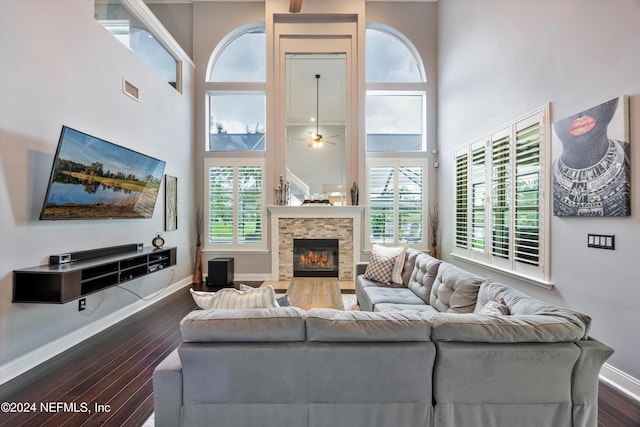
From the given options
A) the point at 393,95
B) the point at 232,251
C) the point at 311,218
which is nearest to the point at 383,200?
the point at 311,218

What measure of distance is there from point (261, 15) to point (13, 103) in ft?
16.6

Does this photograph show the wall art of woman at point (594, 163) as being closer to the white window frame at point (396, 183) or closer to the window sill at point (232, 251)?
the white window frame at point (396, 183)

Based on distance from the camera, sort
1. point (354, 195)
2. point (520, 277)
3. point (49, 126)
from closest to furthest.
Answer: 1. point (49, 126)
2. point (520, 277)
3. point (354, 195)

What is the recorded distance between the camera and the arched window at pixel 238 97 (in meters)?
6.34

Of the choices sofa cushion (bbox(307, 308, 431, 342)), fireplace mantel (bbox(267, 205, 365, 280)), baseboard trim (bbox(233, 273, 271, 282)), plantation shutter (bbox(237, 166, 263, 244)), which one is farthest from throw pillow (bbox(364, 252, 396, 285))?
plantation shutter (bbox(237, 166, 263, 244))

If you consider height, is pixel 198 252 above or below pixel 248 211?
below

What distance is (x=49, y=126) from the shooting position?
2.84 m

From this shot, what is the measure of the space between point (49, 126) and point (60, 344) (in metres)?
2.12

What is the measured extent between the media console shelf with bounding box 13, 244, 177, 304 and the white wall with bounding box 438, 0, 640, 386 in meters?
4.49

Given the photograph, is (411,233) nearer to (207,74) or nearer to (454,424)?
(454,424)

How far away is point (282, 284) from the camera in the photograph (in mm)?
5941

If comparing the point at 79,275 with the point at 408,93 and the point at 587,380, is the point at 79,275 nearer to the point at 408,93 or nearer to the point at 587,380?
the point at 587,380

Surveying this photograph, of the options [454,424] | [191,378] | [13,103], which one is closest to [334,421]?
[454,424]

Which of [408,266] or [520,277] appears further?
[408,266]
